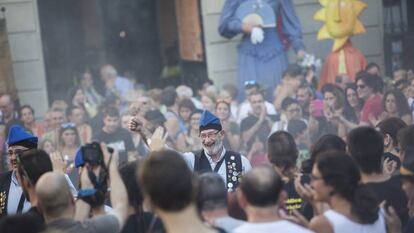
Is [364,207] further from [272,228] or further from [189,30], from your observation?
[189,30]

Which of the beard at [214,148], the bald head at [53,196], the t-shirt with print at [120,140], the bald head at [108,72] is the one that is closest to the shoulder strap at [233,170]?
the beard at [214,148]

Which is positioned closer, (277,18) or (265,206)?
(265,206)

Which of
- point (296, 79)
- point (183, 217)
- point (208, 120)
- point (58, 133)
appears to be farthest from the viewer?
point (296, 79)

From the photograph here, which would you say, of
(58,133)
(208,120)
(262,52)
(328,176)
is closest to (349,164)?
(328,176)

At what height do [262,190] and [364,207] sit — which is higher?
[262,190]

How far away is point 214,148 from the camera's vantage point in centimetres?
905

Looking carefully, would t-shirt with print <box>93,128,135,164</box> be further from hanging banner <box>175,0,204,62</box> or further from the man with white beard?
hanging banner <box>175,0,204,62</box>

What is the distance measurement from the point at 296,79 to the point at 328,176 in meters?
9.53

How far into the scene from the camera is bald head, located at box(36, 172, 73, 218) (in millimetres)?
5965

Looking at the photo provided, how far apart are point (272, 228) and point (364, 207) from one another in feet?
2.59

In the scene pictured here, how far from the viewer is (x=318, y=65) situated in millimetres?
17234

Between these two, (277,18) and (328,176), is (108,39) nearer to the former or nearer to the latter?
(277,18)

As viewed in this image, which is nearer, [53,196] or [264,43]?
[53,196]

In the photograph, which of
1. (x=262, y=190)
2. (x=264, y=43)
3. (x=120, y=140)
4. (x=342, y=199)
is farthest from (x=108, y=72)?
(x=262, y=190)
